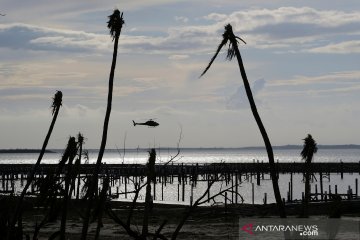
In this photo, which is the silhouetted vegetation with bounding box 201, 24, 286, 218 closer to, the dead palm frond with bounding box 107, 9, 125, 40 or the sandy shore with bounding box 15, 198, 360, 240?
the dead palm frond with bounding box 107, 9, 125, 40

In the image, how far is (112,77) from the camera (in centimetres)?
1617

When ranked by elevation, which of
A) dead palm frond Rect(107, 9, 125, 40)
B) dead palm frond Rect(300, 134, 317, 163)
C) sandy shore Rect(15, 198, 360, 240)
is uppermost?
dead palm frond Rect(107, 9, 125, 40)

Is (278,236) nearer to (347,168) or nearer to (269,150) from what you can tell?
(269,150)

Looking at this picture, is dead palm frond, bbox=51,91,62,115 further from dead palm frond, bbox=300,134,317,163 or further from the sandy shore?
the sandy shore

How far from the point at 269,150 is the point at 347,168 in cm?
11468

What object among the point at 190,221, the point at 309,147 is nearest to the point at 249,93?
the point at 309,147

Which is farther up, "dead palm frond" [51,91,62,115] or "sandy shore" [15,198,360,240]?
"dead palm frond" [51,91,62,115]

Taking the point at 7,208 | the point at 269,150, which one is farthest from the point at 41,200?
the point at 269,150

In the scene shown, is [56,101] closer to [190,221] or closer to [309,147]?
[309,147]

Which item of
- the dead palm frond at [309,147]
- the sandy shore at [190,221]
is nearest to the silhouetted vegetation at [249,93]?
the dead palm frond at [309,147]

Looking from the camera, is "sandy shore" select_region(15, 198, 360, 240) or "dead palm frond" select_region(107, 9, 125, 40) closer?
"dead palm frond" select_region(107, 9, 125, 40)

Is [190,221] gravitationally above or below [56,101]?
below

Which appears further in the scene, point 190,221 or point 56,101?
point 190,221

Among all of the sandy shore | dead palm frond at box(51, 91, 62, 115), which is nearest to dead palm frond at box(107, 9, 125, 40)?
dead palm frond at box(51, 91, 62, 115)
